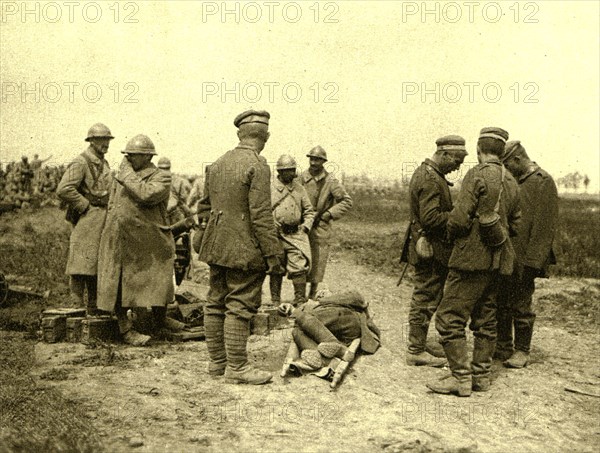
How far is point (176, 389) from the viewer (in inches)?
208

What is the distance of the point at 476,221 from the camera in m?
5.48

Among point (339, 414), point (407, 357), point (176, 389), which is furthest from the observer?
point (407, 357)

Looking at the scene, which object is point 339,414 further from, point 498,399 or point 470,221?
point 470,221

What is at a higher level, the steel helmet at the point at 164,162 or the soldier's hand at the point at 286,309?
the steel helmet at the point at 164,162

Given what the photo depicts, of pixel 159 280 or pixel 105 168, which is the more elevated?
pixel 105 168

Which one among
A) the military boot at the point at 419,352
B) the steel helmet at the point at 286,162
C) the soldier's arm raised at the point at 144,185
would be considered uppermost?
the steel helmet at the point at 286,162

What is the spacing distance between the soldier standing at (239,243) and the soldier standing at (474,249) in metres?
1.55

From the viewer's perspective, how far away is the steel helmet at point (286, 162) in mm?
8383

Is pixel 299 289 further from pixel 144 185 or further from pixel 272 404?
pixel 272 404

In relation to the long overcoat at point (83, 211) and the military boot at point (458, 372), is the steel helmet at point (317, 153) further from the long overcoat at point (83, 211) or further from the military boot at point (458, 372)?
the military boot at point (458, 372)

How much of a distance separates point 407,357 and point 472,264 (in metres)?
1.45

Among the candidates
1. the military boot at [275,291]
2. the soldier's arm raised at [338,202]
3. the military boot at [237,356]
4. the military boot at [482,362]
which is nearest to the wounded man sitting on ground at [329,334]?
the military boot at [237,356]

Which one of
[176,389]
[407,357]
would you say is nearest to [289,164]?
[407,357]

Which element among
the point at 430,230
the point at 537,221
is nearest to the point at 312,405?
the point at 430,230
